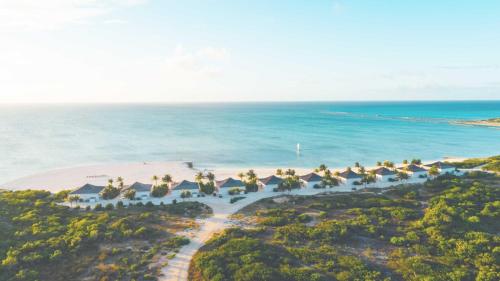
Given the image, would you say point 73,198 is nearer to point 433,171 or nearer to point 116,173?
point 116,173

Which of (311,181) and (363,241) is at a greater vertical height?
(311,181)

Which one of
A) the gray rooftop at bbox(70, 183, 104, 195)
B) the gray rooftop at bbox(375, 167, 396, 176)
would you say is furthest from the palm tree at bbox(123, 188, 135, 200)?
the gray rooftop at bbox(375, 167, 396, 176)

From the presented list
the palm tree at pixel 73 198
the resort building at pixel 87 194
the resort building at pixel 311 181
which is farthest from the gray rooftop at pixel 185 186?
the resort building at pixel 311 181

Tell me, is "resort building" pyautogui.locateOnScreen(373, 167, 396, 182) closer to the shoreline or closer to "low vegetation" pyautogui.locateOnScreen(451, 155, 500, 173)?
the shoreline

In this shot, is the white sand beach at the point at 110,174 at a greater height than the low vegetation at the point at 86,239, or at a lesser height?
lesser

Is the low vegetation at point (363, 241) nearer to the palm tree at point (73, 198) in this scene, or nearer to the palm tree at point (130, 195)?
the palm tree at point (130, 195)

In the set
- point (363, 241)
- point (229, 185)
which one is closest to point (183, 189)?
point (229, 185)
